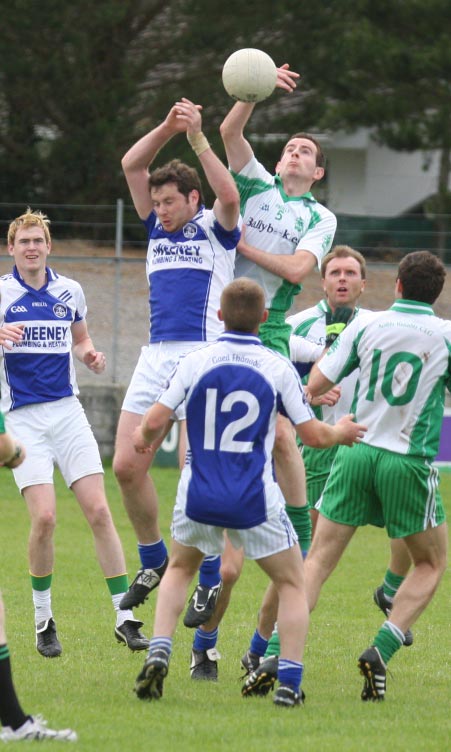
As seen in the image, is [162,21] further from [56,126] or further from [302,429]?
[302,429]

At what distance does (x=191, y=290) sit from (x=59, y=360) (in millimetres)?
1176

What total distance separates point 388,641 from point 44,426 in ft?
8.29

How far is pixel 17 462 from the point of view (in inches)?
213

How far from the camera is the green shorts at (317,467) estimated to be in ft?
28.8

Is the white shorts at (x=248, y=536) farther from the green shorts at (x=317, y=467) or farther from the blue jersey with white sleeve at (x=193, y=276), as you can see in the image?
the green shorts at (x=317, y=467)

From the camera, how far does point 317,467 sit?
8.81 meters

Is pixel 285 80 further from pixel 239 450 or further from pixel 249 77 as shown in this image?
pixel 239 450

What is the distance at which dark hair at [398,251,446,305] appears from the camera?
21.8 ft

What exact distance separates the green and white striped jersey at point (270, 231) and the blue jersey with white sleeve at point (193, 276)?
1.02 feet

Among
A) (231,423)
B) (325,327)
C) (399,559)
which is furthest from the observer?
(325,327)

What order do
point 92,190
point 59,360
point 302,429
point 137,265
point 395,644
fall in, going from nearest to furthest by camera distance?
point 302,429, point 395,644, point 59,360, point 137,265, point 92,190

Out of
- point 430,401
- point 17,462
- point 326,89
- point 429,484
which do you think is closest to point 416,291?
point 430,401

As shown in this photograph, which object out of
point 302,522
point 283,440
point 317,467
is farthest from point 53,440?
point 317,467

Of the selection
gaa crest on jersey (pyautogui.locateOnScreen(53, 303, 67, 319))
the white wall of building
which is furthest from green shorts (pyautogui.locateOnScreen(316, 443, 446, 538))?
the white wall of building
